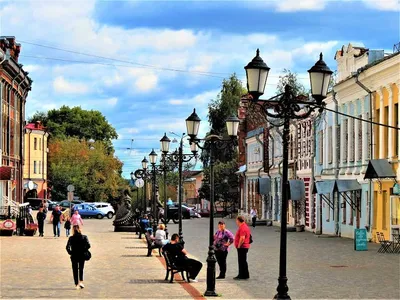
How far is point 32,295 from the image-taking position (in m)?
16.5

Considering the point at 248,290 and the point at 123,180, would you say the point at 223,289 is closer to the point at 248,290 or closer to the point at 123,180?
the point at 248,290

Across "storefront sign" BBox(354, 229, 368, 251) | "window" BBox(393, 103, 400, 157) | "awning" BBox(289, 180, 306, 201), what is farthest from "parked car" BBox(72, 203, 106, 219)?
"storefront sign" BBox(354, 229, 368, 251)

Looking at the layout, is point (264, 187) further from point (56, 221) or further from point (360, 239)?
point (360, 239)

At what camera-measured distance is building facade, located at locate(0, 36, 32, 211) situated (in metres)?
57.6

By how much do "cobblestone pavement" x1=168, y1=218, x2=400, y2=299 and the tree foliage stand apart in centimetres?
6080

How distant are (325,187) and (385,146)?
6569mm

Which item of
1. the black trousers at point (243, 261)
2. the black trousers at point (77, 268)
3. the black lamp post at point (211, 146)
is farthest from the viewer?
the black trousers at point (243, 261)

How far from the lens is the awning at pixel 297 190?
1973 inches

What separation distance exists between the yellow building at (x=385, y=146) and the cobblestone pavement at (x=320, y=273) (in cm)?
210

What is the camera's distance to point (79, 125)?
108562 mm

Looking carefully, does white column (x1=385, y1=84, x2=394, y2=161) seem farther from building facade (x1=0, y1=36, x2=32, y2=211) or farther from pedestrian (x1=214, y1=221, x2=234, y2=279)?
building facade (x1=0, y1=36, x2=32, y2=211)

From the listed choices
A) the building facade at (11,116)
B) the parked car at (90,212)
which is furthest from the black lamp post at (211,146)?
the parked car at (90,212)

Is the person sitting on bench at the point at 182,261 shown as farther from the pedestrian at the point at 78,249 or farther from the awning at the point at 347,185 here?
the awning at the point at 347,185

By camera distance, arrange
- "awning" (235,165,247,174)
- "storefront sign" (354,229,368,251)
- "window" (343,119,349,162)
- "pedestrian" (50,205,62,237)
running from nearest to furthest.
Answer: "storefront sign" (354,229,368,251) < "pedestrian" (50,205,62,237) < "window" (343,119,349,162) < "awning" (235,165,247,174)
